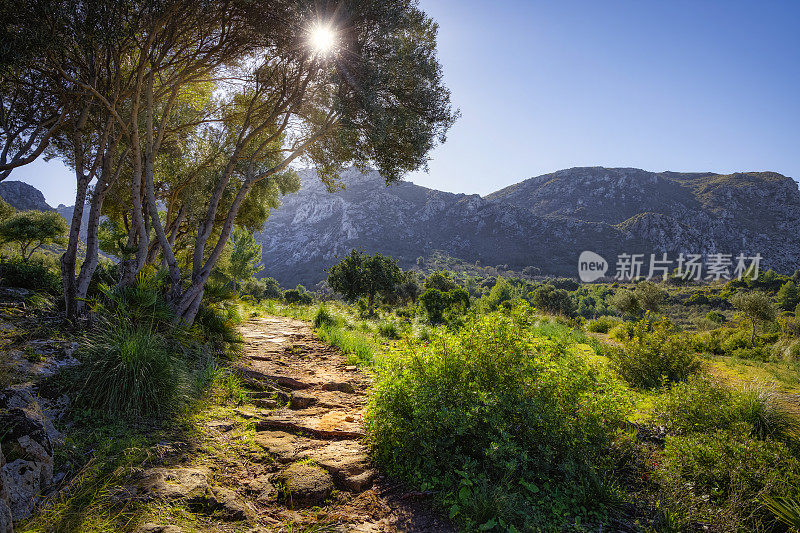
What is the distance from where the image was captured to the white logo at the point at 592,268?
104m

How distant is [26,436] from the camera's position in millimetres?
2539

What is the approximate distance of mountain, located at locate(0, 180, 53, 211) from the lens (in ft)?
228

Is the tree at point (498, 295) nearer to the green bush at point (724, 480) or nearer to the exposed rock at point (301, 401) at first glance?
the exposed rock at point (301, 401)

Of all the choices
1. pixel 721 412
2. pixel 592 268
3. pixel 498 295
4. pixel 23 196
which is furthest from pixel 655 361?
pixel 23 196

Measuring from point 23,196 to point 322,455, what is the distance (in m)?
111

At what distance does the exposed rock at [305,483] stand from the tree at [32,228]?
3360cm

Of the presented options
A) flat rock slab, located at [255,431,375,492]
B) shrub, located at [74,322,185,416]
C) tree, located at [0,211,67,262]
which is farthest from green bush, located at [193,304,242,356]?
tree, located at [0,211,67,262]

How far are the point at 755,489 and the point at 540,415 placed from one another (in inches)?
99.1

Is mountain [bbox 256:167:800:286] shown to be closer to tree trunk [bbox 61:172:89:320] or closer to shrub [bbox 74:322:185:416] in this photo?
tree trunk [bbox 61:172:89:320]

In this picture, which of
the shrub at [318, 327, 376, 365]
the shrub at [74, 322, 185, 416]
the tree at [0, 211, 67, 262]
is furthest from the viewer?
the tree at [0, 211, 67, 262]

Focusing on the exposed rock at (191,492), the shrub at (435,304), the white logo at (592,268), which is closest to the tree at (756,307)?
the shrub at (435,304)

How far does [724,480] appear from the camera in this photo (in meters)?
3.67

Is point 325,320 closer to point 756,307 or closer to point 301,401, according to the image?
point 301,401

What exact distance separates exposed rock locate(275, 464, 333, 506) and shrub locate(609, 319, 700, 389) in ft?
29.0
